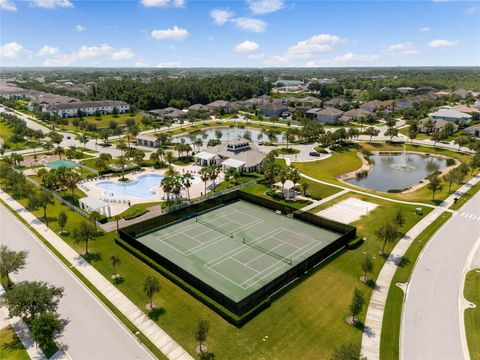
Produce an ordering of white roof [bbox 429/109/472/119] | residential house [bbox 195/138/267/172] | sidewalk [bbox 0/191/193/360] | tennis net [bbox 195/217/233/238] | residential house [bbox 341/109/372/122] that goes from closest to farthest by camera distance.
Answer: sidewalk [bbox 0/191/193/360] < tennis net [bbox 195/217/233/238] < residential house [bbox 195/138/267/172] < white roof [bbox 429/109/472/119] < residential house [bbox 341/109/372/122]

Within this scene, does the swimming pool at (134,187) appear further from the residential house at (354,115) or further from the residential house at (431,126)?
the residential house at (431,126)

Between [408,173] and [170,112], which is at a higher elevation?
[170,112]

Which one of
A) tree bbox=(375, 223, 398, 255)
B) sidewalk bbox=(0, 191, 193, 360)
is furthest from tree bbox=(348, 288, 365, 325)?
sidewalk bbox=(0, 191, 193, 360)

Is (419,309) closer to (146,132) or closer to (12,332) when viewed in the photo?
(12,332)

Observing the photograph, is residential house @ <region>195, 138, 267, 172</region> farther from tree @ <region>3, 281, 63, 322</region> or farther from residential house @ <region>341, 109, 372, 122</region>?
residential house @ <region>341, 109, 372, 122</region>

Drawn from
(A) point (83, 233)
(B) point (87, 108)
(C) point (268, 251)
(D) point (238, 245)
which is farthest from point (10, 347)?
(B) point (87, 108)

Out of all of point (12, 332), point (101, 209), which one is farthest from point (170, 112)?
point (12, 332)

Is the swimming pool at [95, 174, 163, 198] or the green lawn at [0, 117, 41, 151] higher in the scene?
the green lawn at [0, 117, 41, 151]
